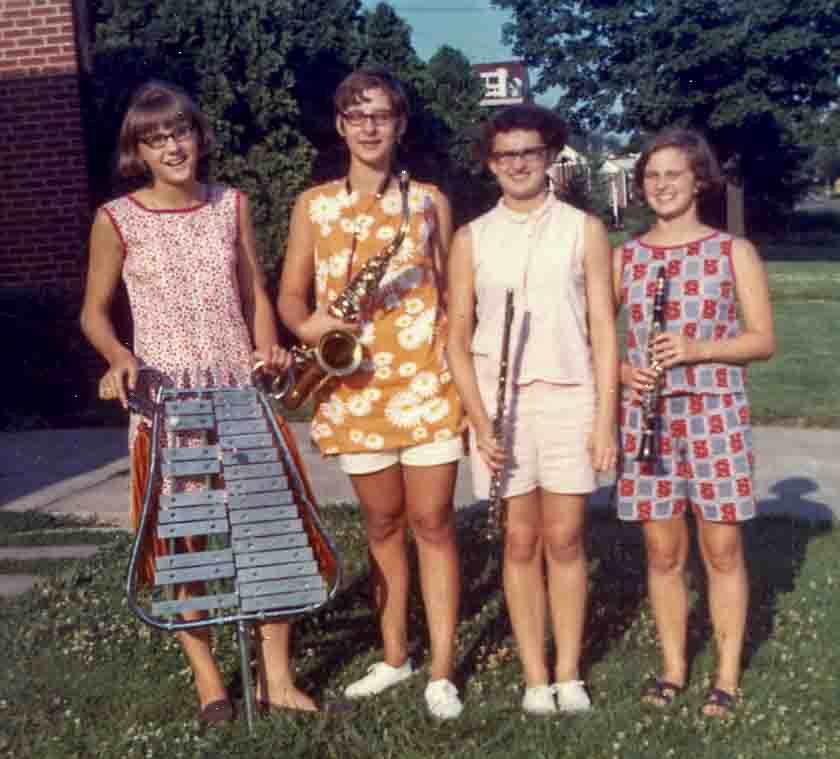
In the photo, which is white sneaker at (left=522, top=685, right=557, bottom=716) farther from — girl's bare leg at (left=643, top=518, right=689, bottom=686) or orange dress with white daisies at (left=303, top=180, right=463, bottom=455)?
orange dress with white daisies at (left=303, top=180, right=463, bottom=455)

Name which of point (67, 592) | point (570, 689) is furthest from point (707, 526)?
point (67, 592)

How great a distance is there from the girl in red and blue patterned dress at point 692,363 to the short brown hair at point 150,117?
1534 millimetres

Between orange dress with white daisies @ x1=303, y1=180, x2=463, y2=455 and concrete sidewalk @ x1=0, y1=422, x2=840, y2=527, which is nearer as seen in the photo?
orange dress with white daisies @ x1=303, y1=180, x2=463, y2=455

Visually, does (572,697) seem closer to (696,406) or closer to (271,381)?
(696,406)

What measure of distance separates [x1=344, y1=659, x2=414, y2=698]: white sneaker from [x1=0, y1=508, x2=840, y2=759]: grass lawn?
6 cm

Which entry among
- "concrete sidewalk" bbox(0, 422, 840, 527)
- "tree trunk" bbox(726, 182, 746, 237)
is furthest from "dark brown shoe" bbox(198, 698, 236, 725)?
"tree trunk" bbox(726, 182, 746, 237)

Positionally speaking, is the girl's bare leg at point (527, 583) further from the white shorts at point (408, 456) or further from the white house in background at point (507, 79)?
the white house in background at point (507, 79)

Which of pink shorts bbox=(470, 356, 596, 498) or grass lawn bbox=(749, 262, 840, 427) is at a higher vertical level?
pink shorts bbox=(470, 356, 596, 498)

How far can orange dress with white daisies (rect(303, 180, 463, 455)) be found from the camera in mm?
4043

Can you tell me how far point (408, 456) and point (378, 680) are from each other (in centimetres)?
93

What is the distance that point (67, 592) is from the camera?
224 inches

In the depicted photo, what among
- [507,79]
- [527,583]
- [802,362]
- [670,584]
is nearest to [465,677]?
[527,583]

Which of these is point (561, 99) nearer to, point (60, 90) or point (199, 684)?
point (60, 90)

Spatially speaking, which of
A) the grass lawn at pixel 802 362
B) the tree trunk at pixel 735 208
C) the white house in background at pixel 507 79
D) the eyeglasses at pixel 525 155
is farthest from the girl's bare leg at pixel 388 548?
the white house in background at pixel 507 79
